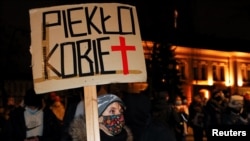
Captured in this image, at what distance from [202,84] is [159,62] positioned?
11261mm

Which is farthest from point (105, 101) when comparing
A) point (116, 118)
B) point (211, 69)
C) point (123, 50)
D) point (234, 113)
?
point (211, 69)

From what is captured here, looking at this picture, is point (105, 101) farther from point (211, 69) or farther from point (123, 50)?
point (211, 69)

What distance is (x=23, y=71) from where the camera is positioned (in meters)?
33.6

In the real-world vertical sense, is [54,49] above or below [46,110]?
above

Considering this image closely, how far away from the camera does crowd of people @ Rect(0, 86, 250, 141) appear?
405 cm

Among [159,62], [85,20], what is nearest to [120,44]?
[85,20]

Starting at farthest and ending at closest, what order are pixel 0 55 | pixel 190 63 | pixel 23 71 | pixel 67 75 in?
pixel 190 63
pixel 23 71
pixel 0 55
pixel 67 75

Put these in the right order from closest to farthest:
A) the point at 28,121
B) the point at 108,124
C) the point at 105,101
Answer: the point at 108,124 < the point at 105,101 < the point at 28,121

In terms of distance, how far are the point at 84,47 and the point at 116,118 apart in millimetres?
614

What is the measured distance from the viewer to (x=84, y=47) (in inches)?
152

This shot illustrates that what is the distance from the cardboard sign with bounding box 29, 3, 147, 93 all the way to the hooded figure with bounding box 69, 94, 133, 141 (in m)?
0.38

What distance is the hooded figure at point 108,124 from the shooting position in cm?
401

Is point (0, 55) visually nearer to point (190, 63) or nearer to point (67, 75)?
point (190, 63)

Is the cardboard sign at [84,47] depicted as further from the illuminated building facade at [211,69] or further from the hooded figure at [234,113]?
the illuminated building facade at [211,69]
